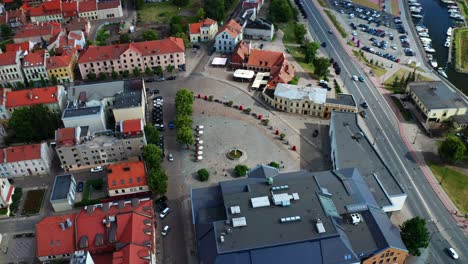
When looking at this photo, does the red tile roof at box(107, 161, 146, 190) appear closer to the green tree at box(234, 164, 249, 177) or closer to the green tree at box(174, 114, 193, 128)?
the green tree at box(174, 114, 193, 128)

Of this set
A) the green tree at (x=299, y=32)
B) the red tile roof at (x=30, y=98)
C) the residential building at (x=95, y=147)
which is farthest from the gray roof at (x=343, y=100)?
the red tile roof at (x=30, y=98)

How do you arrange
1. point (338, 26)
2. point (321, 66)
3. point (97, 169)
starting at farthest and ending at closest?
point (338, 26)
point (321, 66)
point (97, 169)

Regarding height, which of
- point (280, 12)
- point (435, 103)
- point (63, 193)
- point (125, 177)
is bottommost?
point (63, 193)

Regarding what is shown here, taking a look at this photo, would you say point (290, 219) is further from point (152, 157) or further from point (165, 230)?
point (152, 157)

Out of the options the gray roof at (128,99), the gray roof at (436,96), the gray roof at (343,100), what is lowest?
the gray roof at (343,100)

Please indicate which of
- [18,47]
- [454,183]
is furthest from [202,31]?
[454,183]

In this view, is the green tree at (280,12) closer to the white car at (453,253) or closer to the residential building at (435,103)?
the residential building at (435,103)
